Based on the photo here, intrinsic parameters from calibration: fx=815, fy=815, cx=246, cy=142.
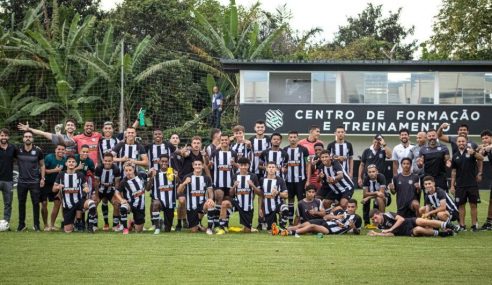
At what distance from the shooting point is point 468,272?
10000 millimetres

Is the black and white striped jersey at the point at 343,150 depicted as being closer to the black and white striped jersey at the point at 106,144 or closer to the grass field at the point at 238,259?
the grass field at the point at 238,259

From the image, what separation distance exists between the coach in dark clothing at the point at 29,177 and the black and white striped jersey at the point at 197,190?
2691mm

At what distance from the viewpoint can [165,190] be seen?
1475 cm

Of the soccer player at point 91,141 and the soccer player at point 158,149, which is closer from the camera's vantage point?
the soccer player at point 158,149

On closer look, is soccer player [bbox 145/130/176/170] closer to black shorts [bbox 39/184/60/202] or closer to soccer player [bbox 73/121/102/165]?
soccer player [bbox 73/121/102/165]

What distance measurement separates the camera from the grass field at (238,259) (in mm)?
9484

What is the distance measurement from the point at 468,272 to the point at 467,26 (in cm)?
3456

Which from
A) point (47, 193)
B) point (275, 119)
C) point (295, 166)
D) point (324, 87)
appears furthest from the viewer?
point (324, 87)

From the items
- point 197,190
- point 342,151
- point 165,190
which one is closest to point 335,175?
point 342,151

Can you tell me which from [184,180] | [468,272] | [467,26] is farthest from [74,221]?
[467,26]

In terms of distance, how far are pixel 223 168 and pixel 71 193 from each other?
2.79 metres

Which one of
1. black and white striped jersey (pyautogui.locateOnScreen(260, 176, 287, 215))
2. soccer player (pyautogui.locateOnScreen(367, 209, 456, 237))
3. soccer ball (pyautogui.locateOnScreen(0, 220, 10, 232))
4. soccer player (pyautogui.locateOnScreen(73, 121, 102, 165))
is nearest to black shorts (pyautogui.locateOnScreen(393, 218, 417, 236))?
soccer player (pyautogui.locateOnScreen(367, 209, 456, 237))

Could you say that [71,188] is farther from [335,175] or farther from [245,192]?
[335,175]

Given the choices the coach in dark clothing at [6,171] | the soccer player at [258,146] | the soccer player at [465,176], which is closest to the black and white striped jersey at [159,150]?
the soccer player at [258,146]
